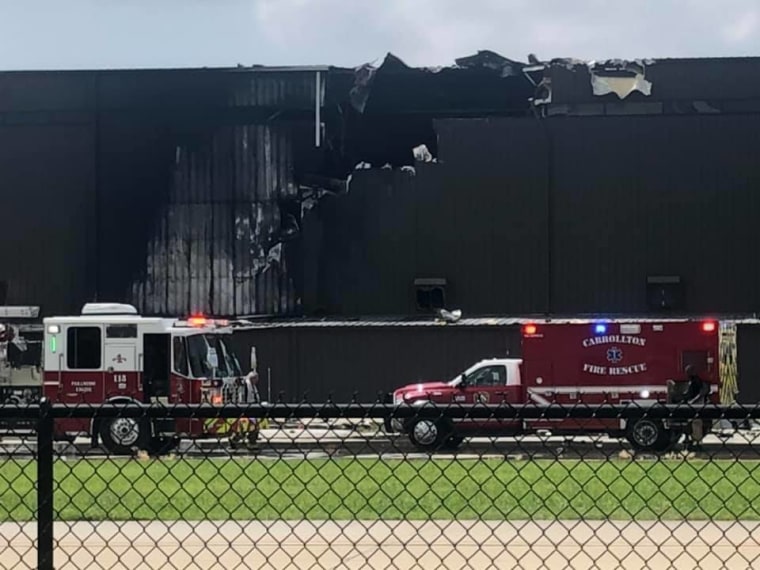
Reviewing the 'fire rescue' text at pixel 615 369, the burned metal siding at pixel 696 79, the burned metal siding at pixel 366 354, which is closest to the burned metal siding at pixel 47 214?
the burned metal siding at pixel 366 354

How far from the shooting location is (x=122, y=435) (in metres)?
19.9

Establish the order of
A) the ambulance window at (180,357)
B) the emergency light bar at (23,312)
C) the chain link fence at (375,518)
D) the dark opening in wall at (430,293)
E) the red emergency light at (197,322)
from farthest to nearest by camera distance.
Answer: the emergency light bar at (23,312) < the dark opening in wall at (430,293) < the red emergency light at (197,322) < the ambulance window at (180,357) < the chain link fence at (375,518)

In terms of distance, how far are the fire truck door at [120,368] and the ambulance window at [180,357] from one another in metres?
0.79

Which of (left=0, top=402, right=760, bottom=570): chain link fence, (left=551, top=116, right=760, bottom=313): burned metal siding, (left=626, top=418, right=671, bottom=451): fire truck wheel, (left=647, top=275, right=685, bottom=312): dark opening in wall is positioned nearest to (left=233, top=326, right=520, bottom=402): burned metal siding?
(left=551, top=116, right=760, bottom=313): burned metal siding

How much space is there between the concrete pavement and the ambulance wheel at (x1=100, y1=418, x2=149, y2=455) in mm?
9625

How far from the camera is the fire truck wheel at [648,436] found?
66.4 feet

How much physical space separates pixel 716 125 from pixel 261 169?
41.2 feet

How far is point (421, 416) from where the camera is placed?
4293 millimetres

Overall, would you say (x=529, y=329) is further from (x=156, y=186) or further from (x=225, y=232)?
(x=156, y=186)

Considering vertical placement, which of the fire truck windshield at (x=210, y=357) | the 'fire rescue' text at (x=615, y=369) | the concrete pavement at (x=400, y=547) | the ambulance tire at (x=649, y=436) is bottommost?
the ambulance tire at (x=649, y=436)

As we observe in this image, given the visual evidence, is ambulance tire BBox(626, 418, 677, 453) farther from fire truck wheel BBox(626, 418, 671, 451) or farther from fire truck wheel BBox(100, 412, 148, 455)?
fire truck wheel BBox(100, 412, 148, 455)

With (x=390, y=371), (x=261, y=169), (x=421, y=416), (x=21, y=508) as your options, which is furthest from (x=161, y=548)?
(x=261, y=169)

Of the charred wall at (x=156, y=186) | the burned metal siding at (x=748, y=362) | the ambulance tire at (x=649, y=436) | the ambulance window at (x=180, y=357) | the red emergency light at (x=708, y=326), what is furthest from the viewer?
the charred wall at (x=156, y=186)

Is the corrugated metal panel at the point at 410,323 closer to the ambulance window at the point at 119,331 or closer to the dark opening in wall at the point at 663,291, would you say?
the dark opening in wall at the point at 663,291
